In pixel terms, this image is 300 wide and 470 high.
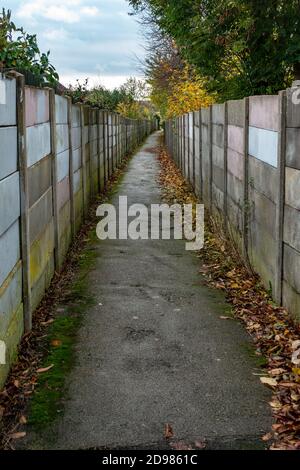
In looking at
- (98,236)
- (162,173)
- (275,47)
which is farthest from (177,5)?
(98,236)

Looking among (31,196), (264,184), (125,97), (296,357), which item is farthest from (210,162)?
(125,97)

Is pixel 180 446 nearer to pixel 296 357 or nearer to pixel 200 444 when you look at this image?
pixel 200 444

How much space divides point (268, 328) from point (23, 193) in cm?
219

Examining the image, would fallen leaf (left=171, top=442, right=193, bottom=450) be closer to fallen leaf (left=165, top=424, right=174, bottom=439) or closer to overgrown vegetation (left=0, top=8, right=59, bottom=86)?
fallen leaf (left=165, top=424, right=174, bottom=439)

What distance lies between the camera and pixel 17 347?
4570 mm

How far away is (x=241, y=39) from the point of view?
12922mm

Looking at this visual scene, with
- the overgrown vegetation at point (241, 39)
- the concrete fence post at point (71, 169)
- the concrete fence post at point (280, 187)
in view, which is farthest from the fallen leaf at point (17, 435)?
the overgrown vegetation at point (241, 39)

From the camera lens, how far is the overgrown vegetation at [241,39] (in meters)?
12.6

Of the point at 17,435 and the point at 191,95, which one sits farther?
the point at 191,95

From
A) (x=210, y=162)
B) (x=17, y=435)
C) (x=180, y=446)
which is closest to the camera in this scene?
(x=180, y=446)

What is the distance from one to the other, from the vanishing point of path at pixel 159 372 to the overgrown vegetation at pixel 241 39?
7.36 m

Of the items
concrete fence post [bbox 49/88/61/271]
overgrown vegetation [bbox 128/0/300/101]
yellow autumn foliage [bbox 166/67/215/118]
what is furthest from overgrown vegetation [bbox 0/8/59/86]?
yellow autumn foliage [bbox 166/67/215/118]
